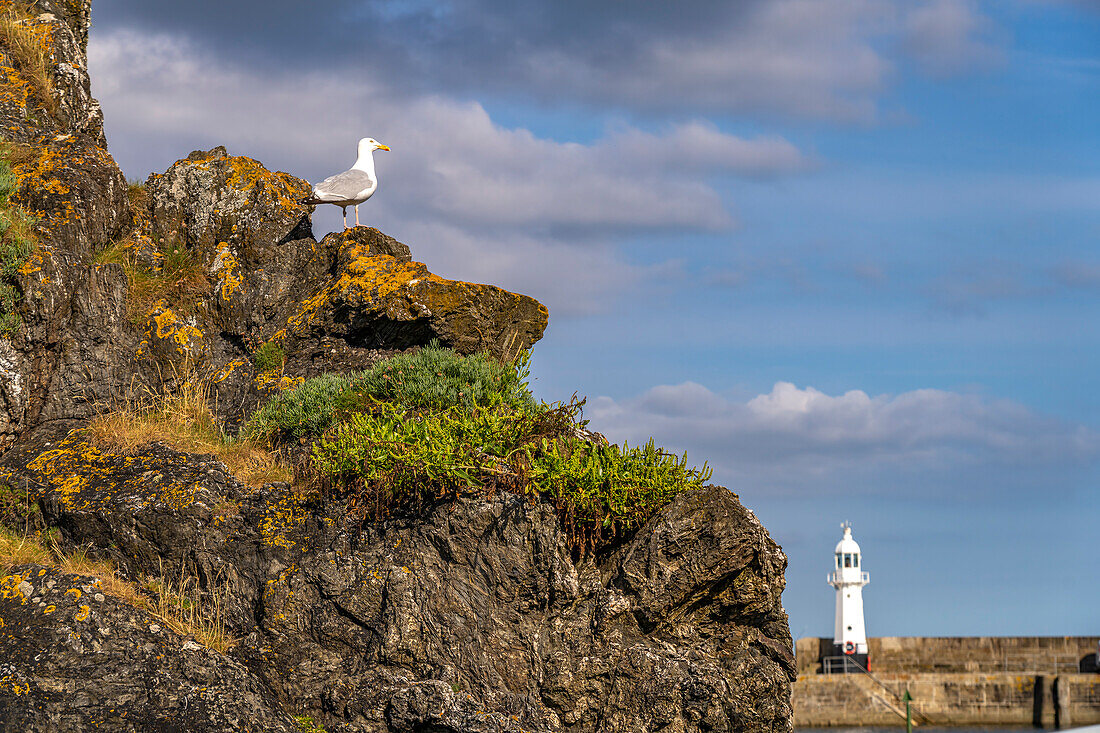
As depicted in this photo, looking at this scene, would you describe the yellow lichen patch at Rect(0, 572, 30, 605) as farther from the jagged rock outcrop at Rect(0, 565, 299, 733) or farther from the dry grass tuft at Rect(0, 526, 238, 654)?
the dry grass tuft at Rect(0, 526, 238, 654)

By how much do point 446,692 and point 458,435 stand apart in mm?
2757

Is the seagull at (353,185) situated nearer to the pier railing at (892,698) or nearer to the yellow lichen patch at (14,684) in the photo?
the yellow lichen patch at (14,684)

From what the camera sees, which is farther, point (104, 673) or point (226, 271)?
point (226, 271)

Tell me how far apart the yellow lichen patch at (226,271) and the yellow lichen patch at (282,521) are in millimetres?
3887

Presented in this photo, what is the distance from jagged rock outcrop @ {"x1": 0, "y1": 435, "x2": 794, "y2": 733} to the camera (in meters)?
10.0

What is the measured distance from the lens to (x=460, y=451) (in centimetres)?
1090

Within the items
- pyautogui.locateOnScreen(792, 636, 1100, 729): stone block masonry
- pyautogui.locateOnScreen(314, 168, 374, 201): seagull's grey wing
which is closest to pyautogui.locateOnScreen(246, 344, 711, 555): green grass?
pyautogui.locateOnScreen(314, 168, 374, 201): seagull's grey wing

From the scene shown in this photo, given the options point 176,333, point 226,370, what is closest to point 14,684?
point 226,370

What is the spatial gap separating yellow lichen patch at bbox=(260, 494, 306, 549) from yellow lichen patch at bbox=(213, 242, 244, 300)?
3.89 m

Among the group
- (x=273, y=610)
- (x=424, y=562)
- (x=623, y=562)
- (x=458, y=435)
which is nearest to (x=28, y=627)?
(x=273, y=610)

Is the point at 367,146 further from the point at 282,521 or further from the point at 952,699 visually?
the point at 952,699

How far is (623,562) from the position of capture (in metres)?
10.9

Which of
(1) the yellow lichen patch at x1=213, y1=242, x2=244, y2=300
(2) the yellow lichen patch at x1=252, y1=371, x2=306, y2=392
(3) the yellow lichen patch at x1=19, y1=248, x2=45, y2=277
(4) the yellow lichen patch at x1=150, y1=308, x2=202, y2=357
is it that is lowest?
(2) the yellow lichen patch at x1=252, y1=371, x2=306, y2=392

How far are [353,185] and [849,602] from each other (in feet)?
168
